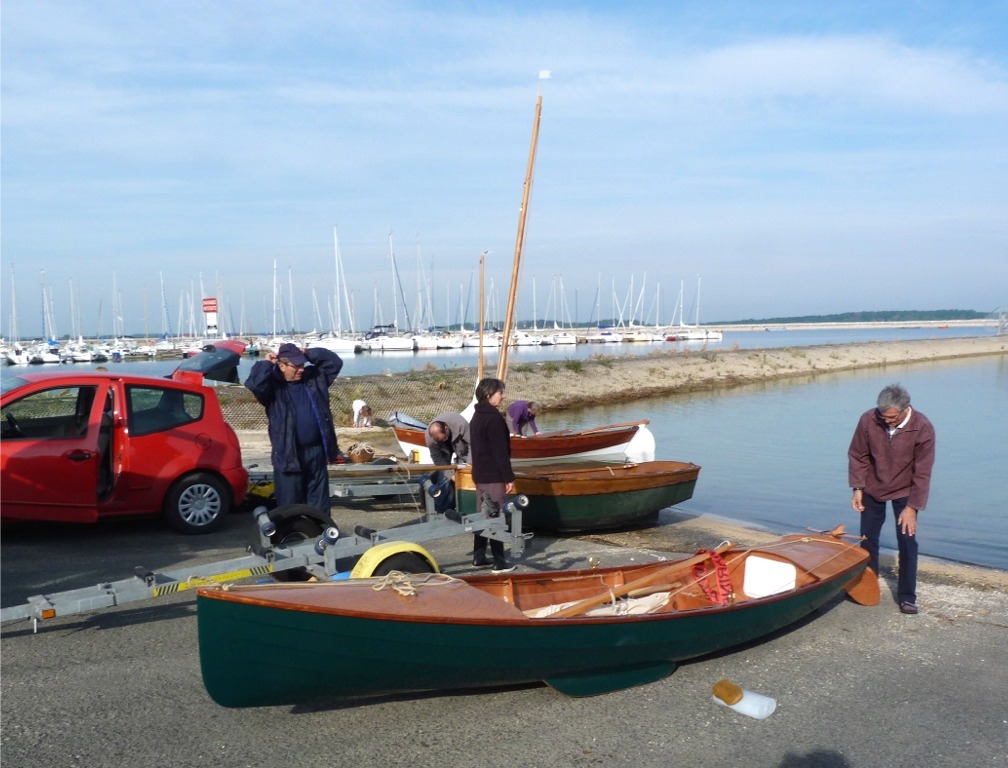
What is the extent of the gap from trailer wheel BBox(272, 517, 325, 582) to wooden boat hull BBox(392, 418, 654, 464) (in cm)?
706

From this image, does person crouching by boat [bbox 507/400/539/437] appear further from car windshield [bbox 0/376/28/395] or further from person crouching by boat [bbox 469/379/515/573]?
car windshield [bbox 0/376/28/395]

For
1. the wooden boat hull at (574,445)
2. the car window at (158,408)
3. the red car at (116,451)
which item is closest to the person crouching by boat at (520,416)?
the wooden boat hull at (574,445)

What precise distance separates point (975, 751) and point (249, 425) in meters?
20.4

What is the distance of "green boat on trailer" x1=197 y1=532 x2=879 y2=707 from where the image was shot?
475 cm

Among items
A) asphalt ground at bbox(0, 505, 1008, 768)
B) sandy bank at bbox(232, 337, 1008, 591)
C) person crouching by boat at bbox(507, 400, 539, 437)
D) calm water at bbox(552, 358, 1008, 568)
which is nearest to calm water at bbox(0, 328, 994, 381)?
sandy bank at bbox(232, 337, 1008, 591)

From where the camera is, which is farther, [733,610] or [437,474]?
[437,474]

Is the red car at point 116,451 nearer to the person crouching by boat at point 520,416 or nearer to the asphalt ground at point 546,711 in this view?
the asphalt ground at point 546,711

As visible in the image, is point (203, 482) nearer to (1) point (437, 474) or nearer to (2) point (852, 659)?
(1) point (437, 474)

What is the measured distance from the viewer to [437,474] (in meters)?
9.40

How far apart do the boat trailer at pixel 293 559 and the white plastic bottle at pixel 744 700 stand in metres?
2.17

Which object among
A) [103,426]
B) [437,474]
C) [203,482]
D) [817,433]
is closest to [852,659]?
[437,474]

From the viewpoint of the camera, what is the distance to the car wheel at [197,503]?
32.1 ft

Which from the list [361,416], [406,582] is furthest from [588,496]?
[361,416]

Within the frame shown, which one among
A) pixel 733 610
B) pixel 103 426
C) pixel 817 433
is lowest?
pixel 817 433
